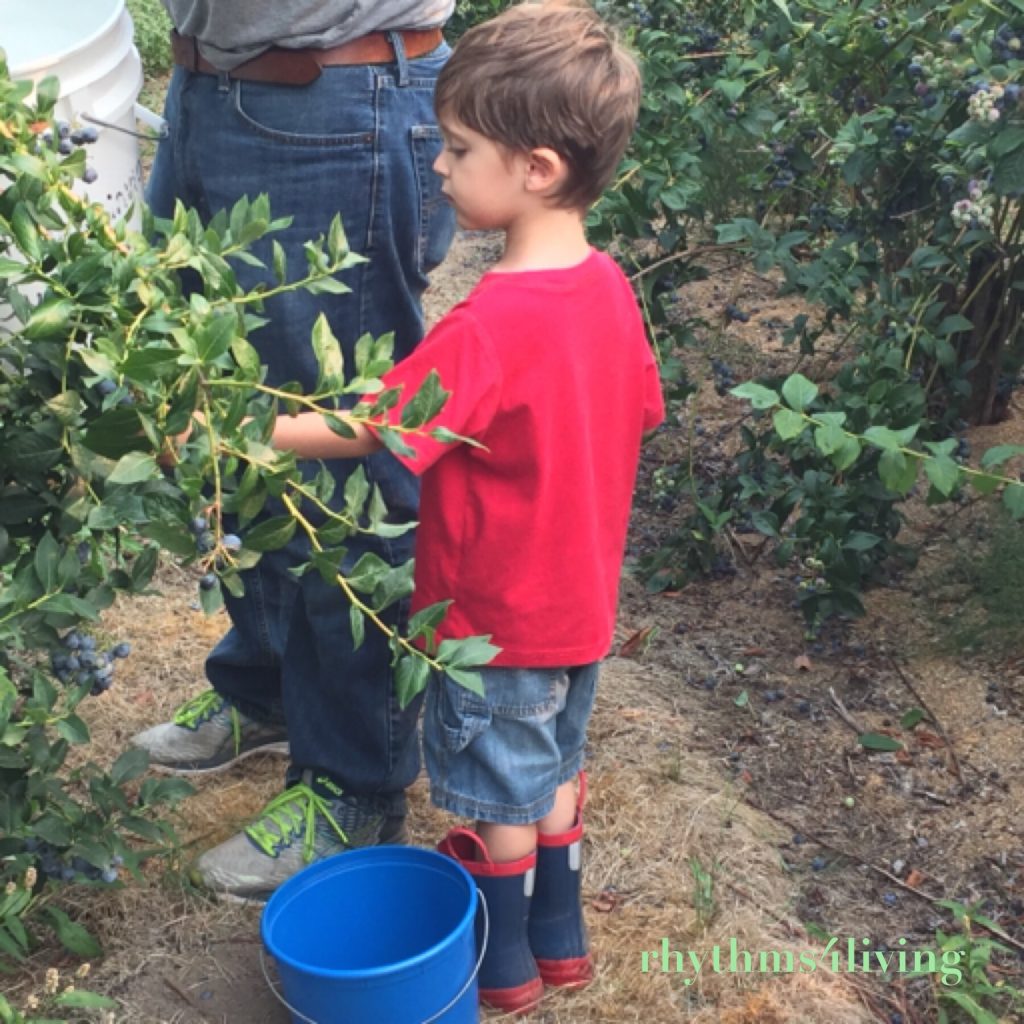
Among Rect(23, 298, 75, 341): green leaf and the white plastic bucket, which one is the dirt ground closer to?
the white plastic bucket

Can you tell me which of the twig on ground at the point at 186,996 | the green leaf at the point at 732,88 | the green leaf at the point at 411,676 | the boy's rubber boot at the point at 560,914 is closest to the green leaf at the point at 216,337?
the green leaf at the point at 411,676

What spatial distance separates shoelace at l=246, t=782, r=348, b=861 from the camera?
2.41m

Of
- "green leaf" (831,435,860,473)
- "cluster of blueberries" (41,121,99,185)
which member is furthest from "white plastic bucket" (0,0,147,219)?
"green leaf" (831,435,860,473)

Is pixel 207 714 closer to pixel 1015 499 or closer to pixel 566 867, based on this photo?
pixel 566 867

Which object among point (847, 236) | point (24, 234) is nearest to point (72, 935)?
point (24, 234)

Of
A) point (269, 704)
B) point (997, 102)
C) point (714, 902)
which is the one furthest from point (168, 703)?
point (997, 102)

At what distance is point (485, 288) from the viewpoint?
1.88 metres

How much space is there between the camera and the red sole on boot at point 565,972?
7.43ft

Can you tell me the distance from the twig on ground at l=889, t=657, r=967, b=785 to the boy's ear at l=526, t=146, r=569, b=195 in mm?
1433

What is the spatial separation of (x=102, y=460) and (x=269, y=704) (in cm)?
122

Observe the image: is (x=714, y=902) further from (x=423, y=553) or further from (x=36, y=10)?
(x=36, y=10)

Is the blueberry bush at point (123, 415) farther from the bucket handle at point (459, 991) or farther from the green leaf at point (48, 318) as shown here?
the bucket handle at point (459, 991)

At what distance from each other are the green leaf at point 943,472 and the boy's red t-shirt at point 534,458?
64cm

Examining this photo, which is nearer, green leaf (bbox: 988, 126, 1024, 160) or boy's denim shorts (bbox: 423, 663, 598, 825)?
boy's denim shorts (bbox: 423, 663, 598, 825)
